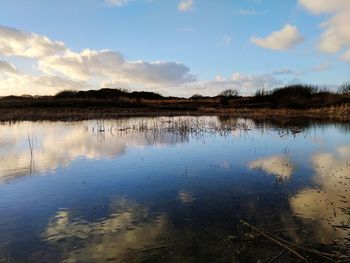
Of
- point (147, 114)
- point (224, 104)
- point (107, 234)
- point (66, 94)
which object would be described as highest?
point (66, 94)

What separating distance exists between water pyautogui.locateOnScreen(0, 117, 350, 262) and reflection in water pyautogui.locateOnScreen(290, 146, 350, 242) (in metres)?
0.02

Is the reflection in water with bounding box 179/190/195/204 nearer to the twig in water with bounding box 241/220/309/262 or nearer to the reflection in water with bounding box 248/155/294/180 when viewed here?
the twig in water with bounding box 241/220/309/262

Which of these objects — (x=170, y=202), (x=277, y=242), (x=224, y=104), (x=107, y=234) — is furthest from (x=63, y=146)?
(x=224, y=104)

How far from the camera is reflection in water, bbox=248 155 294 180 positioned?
36.7 ft

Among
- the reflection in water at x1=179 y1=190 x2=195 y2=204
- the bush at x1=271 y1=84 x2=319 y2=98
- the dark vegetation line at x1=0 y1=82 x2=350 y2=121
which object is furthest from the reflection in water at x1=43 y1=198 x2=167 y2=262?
the bush at x1=271 y1=84 x2=319 y2=98

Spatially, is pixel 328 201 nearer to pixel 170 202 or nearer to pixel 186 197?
pixel 186 197

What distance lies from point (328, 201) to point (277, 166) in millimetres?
4061

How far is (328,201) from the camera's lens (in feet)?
27.5

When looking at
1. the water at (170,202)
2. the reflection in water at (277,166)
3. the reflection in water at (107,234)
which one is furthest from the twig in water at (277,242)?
the reflection in water at (277,166)

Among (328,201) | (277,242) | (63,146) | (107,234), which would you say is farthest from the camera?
(63,146)

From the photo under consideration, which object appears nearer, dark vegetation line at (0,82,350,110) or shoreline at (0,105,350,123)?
shoreline at (0,105,350,123)

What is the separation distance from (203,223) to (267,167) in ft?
19.0

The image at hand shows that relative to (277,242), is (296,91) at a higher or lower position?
higher

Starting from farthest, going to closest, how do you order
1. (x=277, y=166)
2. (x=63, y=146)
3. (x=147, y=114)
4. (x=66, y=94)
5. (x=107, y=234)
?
1. (x=66, y=94)
2. (x=147, y=114)
3. (x=63, y=146)
4. (x=277, y=166)
5. (x=107, y=234)
